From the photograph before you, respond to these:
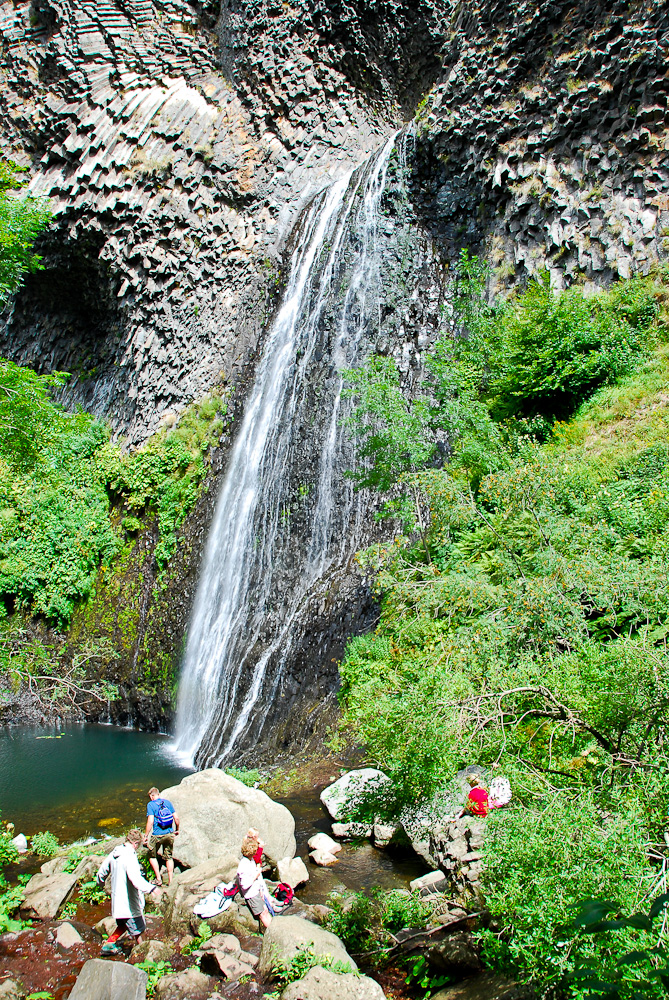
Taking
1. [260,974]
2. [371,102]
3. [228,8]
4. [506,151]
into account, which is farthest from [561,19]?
[260,974]

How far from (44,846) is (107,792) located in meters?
2.31

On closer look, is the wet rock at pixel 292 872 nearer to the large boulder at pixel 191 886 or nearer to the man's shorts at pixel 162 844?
the large boulder at pixel 191 886

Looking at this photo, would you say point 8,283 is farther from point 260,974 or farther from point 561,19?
point 561,19

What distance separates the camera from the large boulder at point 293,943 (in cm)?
432

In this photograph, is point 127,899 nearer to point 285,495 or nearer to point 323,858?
point 323,858

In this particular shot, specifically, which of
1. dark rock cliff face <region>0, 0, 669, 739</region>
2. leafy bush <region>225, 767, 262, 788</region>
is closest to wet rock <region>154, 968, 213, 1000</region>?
leafy bush <region>225, 767, 262, 788</region>

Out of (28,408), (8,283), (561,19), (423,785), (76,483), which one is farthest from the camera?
(76,483)

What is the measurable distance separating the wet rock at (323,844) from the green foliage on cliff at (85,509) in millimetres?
9135

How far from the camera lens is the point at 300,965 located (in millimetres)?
4230

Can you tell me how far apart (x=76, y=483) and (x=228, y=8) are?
50.3 feet

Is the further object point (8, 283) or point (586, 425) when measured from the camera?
point (8, 283)

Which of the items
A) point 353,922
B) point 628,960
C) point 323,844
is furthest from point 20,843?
point 628,960

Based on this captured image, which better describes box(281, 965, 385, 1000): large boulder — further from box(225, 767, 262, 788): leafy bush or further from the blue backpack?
box(225, 767, 262, 788): leafy bush

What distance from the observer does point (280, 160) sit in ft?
61.8
